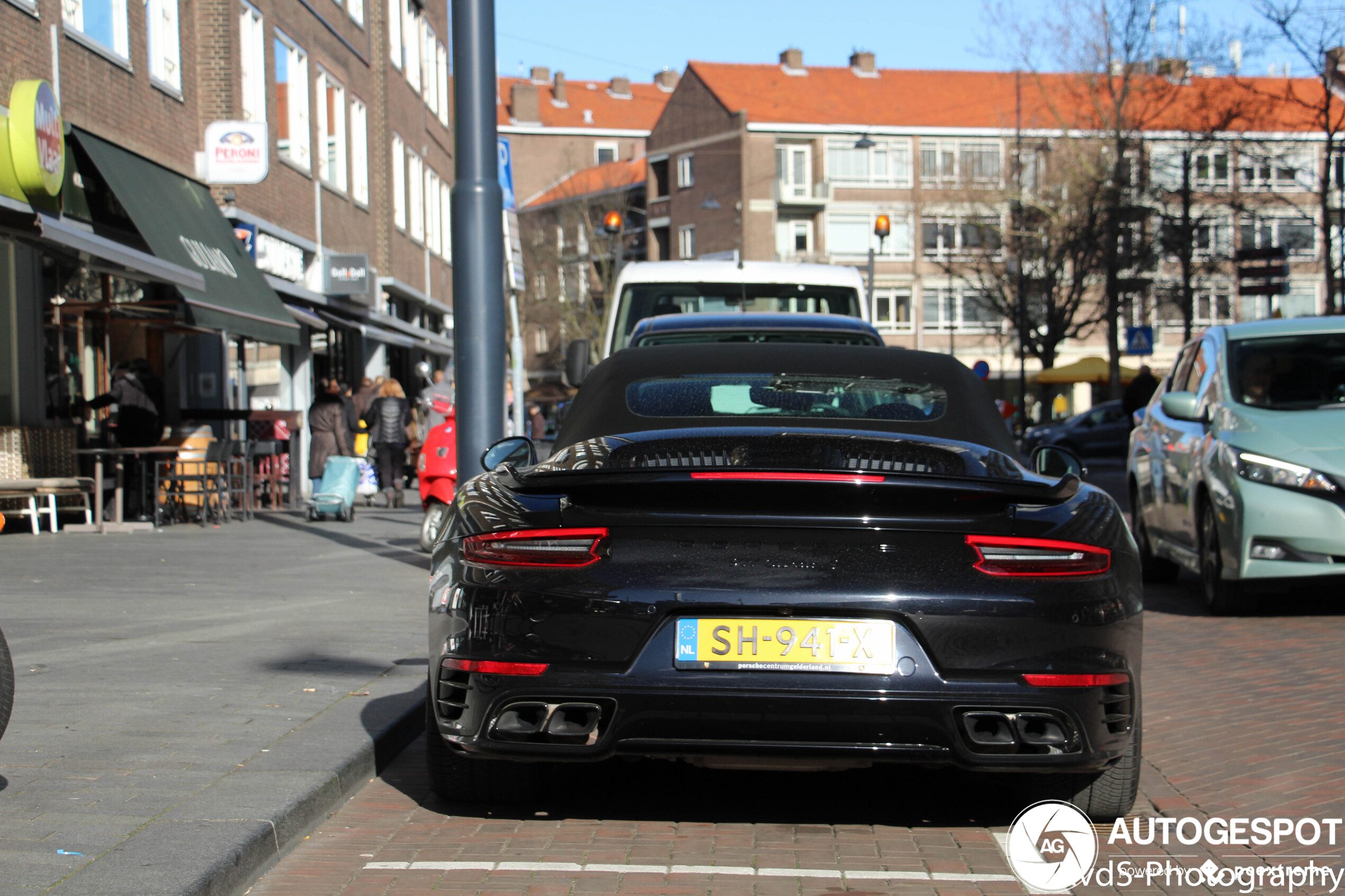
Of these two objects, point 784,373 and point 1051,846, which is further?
point 784,373

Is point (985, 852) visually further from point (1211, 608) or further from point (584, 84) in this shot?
point (584, 84)

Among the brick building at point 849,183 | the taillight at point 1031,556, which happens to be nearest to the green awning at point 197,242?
the taillight at point 1031,556

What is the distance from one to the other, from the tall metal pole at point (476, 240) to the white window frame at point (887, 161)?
69938 mm

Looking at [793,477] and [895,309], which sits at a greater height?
[895,309]

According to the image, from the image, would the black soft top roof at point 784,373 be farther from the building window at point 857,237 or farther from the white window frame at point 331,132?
the building window at point 857,237

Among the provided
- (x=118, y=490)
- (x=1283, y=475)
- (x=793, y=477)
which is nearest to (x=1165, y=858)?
Result: (x=793, y=477)

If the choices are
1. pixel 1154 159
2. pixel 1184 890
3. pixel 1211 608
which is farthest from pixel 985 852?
pixel 1154 159

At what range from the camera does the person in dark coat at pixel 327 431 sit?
2000 cm

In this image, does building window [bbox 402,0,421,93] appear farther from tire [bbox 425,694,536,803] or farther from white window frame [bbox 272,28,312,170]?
tire [bbox 425,694,536,803]

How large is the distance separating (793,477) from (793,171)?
2951 inches

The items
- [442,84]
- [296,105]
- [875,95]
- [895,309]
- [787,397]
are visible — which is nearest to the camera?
[787,397]

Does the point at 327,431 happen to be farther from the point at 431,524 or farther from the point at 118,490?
the point at 431,524

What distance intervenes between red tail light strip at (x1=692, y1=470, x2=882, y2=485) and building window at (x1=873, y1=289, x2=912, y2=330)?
74.5m

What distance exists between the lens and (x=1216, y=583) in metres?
9.35
